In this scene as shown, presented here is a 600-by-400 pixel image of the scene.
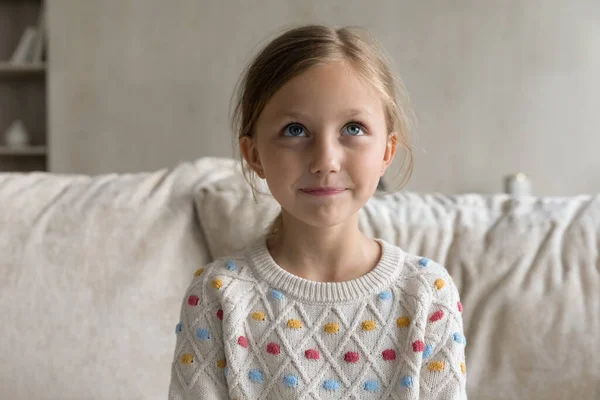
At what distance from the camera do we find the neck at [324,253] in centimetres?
103

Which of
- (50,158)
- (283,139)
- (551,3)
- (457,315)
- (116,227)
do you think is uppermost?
(551,3)

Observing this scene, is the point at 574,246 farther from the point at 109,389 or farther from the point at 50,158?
the point at 50,158

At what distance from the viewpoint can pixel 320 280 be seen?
1031 millimetres

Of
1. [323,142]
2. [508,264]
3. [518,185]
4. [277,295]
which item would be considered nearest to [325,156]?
[323,142]

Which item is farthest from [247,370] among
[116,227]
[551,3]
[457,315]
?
[551,3]

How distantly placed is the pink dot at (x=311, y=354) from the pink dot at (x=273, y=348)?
1.6 inches

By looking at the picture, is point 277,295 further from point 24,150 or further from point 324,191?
point 24,150

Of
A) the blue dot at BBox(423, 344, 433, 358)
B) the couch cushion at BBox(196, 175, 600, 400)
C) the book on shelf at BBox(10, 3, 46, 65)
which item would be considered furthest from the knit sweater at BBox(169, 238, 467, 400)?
the book on shelf at BBox(10, 3, 46, 65)

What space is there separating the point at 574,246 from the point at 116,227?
3.13 feet

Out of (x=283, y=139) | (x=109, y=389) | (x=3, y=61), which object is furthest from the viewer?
(x=3, y=61)

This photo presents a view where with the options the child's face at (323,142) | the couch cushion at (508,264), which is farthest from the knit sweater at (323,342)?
the couch cushion at (508,264)

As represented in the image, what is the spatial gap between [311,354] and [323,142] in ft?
1.02

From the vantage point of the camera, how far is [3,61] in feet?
11.7

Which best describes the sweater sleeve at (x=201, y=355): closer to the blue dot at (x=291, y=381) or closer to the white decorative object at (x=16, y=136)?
the blue dot at (x=291, y=381)
